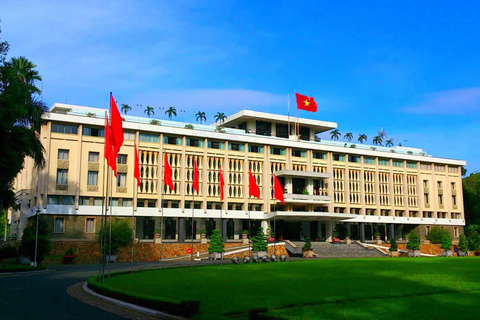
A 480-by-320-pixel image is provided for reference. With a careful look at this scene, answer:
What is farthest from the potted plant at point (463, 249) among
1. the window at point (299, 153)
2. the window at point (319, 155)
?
the window at point (299, 153)

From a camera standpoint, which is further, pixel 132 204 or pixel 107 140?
pixel 132 204

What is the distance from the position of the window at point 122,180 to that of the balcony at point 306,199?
74.1 feet

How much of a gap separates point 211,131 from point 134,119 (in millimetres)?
10886

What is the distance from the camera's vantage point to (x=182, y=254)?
58.1 metres

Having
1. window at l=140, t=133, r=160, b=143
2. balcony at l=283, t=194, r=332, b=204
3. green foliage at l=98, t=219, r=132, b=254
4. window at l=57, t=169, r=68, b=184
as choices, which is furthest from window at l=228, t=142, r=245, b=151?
window at l=57, t=169, r=68, b=184

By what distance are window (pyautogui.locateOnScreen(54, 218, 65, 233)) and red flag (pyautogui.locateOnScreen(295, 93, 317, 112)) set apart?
110ft

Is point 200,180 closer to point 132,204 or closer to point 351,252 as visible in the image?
point 132,204

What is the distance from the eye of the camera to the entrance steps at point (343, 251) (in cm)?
6062

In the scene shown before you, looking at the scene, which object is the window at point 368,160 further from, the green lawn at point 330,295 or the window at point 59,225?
the green lawn at point 330,295

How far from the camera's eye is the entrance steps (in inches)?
2387

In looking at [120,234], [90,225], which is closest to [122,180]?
[90,225]

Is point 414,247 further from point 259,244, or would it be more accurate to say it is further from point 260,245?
point 259,244

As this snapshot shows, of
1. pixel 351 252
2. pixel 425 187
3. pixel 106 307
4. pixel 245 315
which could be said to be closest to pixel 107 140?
pixel 106 307

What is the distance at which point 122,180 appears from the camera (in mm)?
61156
